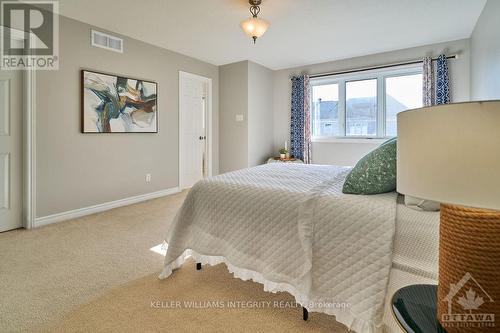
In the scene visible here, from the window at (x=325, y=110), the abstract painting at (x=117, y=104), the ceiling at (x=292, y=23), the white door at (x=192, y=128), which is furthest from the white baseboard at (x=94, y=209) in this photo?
the window at (x=325, y=110)

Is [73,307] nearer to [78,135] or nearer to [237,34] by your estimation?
[78,135]

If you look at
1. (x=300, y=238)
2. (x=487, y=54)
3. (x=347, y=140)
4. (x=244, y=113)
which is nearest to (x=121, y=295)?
(x=300, y=238)

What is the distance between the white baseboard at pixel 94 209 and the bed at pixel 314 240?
215cm

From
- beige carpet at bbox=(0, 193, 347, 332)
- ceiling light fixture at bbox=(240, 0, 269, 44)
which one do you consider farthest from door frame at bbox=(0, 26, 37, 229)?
ceiling light fixture at bbox=(240, 0, 269, 44)

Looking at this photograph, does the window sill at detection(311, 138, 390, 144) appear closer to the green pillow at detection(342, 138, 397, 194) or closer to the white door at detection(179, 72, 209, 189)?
the white door at detection(179, 72, 209, 189)

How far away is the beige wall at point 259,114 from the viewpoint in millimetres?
5250

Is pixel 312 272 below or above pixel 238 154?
below

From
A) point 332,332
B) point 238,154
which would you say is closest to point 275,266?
point 332,332

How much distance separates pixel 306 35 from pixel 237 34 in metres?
0.99

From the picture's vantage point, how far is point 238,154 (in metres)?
5.36

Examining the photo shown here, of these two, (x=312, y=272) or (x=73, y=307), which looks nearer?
(x=312, y=272)

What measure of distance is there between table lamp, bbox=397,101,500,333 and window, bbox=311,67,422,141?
14.5 ft
